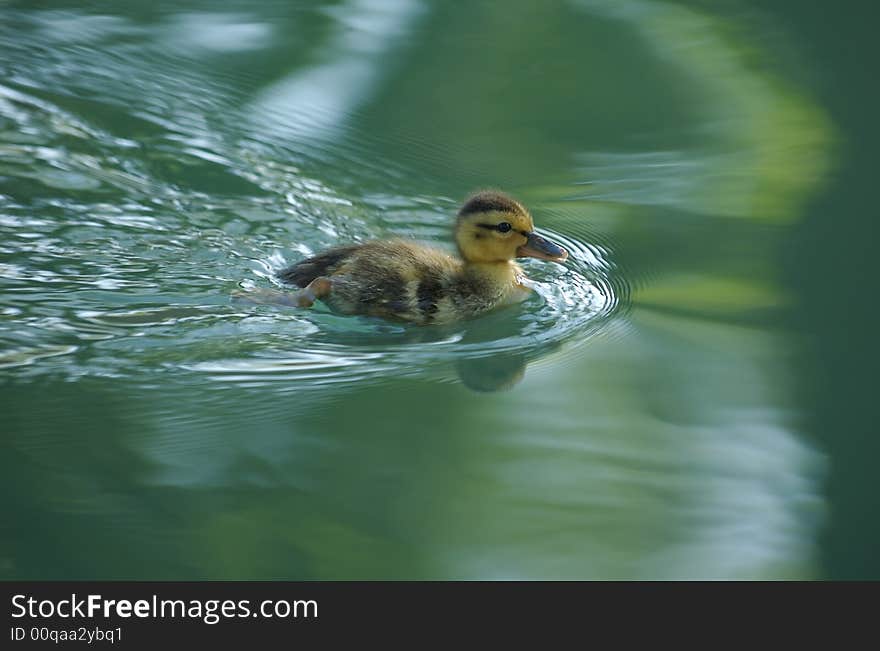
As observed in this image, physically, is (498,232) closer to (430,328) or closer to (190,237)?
(430,328)

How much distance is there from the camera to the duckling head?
12.1 ft

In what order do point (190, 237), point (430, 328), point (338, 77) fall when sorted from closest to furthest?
point (430, 328), point (190, 237), point (338, 77)

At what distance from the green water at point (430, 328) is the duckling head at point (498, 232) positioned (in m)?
0.17

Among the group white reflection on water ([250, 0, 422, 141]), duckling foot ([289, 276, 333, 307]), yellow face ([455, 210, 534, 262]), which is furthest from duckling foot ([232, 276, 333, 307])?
white reflection on water ([250, 0, 422, 141])

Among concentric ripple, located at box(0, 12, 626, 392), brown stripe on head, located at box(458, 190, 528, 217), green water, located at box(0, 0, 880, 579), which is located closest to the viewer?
green water, located at box(0, 0, 880, 579)

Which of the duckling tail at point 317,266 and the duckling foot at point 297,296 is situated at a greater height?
the duckling tail at point 317,266

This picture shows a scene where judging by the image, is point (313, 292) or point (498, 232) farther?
point (498, 232)

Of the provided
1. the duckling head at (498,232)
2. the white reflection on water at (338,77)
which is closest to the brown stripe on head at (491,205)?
the duckling head at (498,232)

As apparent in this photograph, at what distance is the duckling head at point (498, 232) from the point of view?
3691mm

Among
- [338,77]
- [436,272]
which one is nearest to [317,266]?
[436,272]

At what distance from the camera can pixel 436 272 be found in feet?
12.1

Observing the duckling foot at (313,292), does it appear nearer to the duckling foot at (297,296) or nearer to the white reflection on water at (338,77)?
the duckling foot at (297,296)

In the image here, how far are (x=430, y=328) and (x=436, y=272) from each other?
0.71ft

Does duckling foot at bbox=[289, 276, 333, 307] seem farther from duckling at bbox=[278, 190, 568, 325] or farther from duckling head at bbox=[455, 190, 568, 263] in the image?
duckling head at bbox=[455, 190, 568, 263]
